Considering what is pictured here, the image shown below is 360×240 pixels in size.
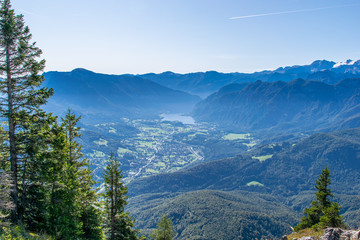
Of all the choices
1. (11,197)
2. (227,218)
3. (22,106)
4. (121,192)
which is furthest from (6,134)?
(227,218)

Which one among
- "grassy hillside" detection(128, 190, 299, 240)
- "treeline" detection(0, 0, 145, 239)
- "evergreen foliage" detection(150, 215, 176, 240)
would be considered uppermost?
"treeline" detection(0, 0, 145, 239)

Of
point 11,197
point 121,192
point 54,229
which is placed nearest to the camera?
point 11,197

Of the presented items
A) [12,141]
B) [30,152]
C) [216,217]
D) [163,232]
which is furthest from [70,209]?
[216,217]

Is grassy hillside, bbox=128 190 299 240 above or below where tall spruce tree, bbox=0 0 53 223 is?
below

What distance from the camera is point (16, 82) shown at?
18.5 m

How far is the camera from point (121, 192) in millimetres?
27484

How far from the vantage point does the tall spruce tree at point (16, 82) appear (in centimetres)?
1797

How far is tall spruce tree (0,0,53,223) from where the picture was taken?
59.0ft

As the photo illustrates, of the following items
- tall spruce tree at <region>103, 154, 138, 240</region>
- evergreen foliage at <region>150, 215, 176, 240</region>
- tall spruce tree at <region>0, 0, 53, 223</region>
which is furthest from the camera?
evergreen foliage at <region>150, 215, 176, 240</region>

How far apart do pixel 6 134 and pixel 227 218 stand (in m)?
141

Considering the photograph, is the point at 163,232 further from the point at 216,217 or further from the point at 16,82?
the point at 216,217

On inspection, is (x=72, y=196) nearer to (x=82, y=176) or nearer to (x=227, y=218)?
(x=82, y=176)

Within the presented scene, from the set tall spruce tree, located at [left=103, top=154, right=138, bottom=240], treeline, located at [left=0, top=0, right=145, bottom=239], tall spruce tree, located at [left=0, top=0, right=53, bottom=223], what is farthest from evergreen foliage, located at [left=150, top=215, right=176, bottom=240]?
tall spruce tree, located at [left=0, top=0, right=53, bottom=223]

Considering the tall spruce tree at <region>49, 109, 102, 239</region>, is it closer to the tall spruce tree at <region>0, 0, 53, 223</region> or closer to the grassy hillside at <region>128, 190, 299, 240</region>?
the tall spruce tree at <region>0, 0, 53, 223</region>
